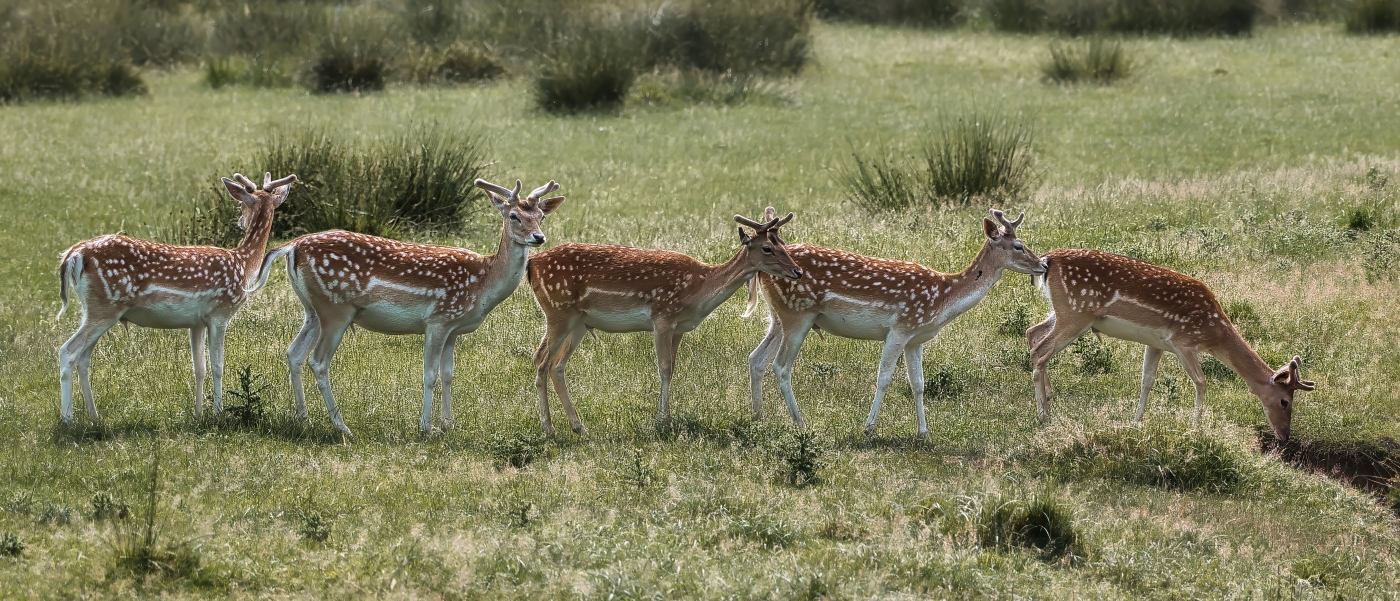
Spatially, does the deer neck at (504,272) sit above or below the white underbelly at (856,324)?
above

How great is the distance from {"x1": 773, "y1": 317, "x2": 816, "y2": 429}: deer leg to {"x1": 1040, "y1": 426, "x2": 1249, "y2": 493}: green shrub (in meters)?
1.76

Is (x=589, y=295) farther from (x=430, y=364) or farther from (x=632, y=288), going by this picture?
(x=430, y=364)

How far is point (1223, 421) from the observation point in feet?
33.3

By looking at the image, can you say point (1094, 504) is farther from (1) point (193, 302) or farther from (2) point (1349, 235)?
(2) point (1349, 235)

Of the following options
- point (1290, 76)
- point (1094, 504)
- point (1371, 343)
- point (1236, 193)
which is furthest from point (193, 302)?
point (1290, 76)

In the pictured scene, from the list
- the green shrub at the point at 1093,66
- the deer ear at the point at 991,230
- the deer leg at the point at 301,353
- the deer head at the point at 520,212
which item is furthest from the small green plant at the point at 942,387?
the green shrub at the point at 1093,66

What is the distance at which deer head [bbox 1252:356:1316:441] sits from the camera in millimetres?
10078

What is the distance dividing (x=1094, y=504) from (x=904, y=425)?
1.92m

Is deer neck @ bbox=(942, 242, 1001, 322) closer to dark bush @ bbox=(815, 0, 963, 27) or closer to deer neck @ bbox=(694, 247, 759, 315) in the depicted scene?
deer neck @ bbox=(694, 247, 759, 315)

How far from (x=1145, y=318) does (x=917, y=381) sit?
1802 millimetres

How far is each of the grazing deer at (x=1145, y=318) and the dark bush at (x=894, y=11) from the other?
29.9 meters

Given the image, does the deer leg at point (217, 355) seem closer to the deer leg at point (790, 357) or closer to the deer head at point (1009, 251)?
the deer leg at point (790, 357)

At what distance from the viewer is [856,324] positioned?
32.9 ft

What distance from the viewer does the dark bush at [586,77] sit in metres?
26.0
